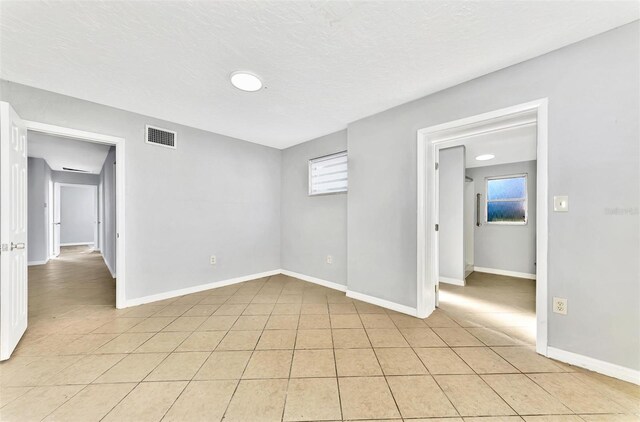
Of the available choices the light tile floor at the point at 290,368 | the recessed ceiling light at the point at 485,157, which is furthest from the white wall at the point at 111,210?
the recessed ceiling light at the point at 485,157

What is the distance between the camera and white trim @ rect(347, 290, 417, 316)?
2770 mm

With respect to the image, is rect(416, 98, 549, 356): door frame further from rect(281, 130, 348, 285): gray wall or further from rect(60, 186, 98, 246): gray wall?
rect(60, 186, 98, 246): gray wall

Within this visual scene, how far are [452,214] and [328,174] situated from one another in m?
2.29

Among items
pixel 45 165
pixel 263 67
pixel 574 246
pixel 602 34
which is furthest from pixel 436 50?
pixel 45 165

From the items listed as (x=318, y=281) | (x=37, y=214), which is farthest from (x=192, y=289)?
(x=37, y=214)

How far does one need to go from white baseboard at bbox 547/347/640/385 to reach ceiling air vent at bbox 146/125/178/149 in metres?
4.59

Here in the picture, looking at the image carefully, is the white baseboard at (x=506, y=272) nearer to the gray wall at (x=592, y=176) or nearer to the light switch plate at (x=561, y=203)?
the gray wall at (x=592, y=176)

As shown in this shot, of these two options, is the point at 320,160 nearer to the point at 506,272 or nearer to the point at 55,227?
the point at 506,272

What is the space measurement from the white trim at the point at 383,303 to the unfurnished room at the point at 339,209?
30mm

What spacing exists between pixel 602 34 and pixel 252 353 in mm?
3543

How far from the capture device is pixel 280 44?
1807 millimetres

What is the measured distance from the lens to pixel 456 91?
239 centimetres

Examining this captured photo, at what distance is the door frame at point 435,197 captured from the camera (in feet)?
6.35

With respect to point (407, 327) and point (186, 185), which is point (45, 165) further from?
point (407, 327)
